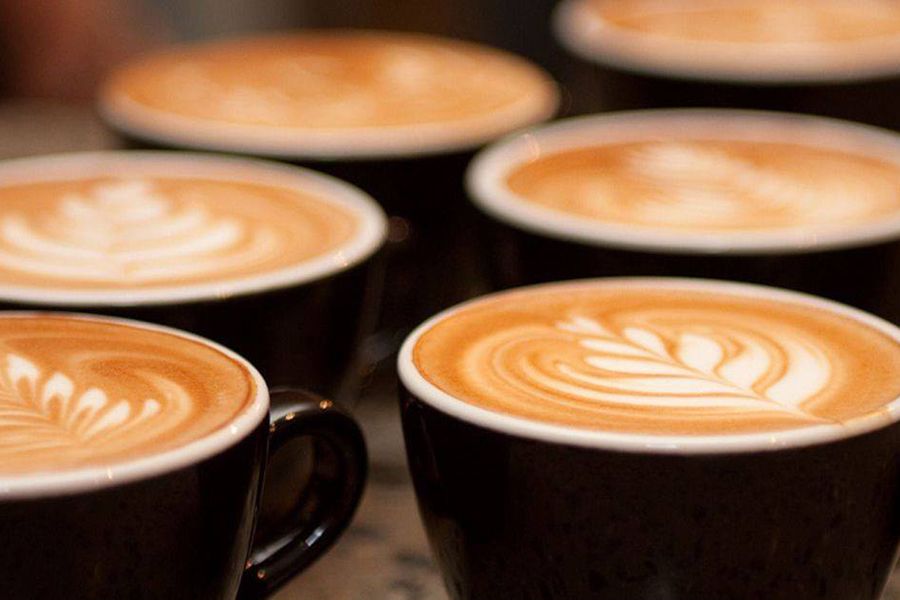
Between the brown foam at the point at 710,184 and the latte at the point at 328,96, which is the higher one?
the brown foam at the point at 710,184

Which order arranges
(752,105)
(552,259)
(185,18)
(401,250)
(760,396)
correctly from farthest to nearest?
(185,18), (752,105), (401,250), (552,259), (760,396)

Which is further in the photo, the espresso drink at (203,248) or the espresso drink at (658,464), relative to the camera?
the espresso drink at (203,248)

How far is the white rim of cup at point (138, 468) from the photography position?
49 cm

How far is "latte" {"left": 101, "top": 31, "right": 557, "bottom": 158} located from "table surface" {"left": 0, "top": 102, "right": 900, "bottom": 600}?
0.57 ft

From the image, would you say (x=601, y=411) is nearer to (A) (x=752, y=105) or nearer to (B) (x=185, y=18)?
(A) (x=752, y=105)

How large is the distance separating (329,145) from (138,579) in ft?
1.50

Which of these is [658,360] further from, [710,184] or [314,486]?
[710,184]

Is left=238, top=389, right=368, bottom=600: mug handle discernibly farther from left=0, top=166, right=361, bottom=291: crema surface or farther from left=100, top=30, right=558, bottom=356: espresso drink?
left=100, top=30, right=558, bottom=356: espresso drink

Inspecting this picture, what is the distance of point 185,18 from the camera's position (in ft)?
6.69

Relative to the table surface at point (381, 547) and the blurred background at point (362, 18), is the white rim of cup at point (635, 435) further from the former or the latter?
the blurred background at point (362, 18)

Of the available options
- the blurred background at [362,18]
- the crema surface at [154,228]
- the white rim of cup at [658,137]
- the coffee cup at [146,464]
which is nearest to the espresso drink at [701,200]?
Answer: the white rim of cup at [658,137]

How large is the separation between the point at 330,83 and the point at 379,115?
0.11 meters

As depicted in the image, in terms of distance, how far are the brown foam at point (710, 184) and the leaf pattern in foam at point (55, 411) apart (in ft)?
1.18

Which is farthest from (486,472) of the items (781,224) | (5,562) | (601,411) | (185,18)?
(185,18)
